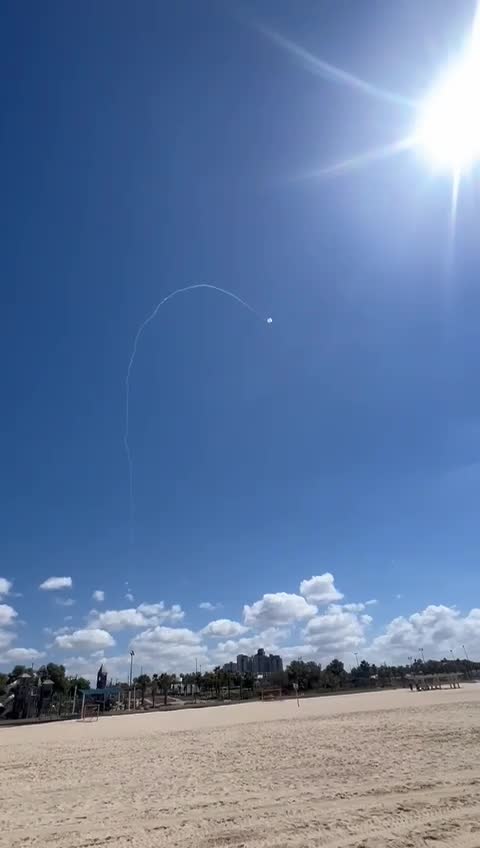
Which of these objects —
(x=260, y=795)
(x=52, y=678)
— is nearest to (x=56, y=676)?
(x=52, y=678)

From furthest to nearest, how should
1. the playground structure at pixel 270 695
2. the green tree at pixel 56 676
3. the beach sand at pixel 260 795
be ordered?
the green tree at pixel 56 676
the playground structure at pixel 270 695
the beach sand at pixel 260 795

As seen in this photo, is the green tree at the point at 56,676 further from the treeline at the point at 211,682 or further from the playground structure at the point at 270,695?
the playground structure at the point at 270,695

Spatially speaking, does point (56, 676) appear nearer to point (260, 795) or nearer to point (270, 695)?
point (270, 695)

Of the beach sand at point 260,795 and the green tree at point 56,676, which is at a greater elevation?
the green tree at point 56,676

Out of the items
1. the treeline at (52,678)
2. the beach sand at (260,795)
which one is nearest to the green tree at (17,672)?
the treeline at (52,678)

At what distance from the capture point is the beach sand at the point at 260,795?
7.38 metres

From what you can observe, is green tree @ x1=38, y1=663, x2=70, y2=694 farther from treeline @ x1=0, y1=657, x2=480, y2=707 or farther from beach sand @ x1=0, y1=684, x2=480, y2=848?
beach sand @ x1=0, y1=684, x2=480, y2=848

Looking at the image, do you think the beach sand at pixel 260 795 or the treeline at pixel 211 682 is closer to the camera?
the beach sand at pixel 260 795

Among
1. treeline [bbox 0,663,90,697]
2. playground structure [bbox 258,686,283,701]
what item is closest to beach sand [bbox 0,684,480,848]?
playground structure [bbox 258,686,283,701]

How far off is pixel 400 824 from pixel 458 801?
1.72m

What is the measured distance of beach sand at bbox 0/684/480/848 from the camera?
7.38 m

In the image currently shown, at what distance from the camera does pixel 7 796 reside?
11.4m

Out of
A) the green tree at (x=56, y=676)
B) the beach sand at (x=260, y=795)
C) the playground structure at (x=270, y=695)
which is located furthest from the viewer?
the green tree at (x=56, y=676)

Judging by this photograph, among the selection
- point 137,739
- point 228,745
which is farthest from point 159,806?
point 137,739
